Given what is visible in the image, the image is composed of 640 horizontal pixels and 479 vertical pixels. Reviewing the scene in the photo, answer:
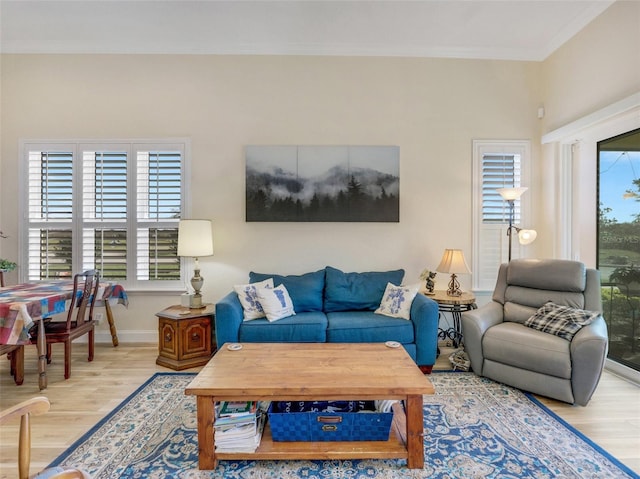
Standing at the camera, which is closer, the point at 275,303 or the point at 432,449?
the point at 432,449

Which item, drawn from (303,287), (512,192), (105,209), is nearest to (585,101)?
(512,192)

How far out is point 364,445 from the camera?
5.76 feet

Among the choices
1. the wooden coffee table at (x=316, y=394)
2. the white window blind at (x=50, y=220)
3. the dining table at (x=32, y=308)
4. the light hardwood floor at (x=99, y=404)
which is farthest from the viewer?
the white window blind at (x=50, y=220)

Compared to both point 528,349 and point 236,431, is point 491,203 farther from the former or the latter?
point 236,431

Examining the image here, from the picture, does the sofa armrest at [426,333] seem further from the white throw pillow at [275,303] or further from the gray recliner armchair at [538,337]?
the white throw pillow at [275,303]

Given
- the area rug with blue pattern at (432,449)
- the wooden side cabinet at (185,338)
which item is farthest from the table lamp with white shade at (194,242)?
the area rug with blue pattern at (432,449)

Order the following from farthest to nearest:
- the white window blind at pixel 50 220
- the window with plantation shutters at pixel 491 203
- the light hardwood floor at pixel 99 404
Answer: the window with plantation shutters at pixel 491 203, the white window blind at pixel 50 220, the light hardwood floor at pixel 99 404

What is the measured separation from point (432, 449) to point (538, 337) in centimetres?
128

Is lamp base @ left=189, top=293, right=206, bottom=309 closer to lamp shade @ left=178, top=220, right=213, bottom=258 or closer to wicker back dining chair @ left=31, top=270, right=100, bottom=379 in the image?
lamp shade @ left=178, top=220, right=213, bottom=258

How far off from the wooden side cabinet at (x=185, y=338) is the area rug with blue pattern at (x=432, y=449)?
1.85 feet

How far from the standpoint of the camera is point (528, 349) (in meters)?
2.46

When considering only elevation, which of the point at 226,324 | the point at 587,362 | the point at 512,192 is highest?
the point at 512,192

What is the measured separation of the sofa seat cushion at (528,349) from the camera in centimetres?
233

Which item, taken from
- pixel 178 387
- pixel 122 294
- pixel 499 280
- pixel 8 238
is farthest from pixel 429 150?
pixel 8 238
